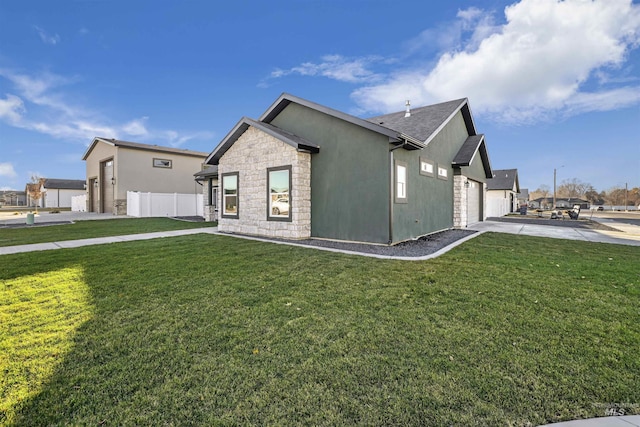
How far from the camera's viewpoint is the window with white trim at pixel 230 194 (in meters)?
11.1

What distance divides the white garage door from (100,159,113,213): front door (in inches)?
1004

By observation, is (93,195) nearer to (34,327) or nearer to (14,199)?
(34,327)

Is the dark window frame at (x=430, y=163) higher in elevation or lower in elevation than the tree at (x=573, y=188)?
lower

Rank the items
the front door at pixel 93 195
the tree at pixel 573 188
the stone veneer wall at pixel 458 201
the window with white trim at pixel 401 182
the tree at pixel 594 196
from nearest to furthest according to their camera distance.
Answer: the window with white trim at pixel 401 182
the stone veneer wall at pixel 458 201
the front door at pixel 93 195
the tree at pixel 594 196
the tree at pixel 573 188

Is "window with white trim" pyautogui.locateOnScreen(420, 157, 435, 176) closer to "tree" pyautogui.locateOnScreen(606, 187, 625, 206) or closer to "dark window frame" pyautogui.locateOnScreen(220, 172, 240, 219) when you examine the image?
"dark window frame" pyautogui.locateOnScreen(220, 172, 240, 219)

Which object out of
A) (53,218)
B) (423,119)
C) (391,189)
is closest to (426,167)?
(423,119)

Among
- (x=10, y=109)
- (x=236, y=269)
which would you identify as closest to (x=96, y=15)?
(x=236, y=269)

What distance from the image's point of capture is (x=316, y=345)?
2826mm

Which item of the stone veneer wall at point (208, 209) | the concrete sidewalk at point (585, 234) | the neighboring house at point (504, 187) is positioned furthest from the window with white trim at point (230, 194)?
the neighboring house at point (504, 187)

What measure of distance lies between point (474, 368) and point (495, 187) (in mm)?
36884

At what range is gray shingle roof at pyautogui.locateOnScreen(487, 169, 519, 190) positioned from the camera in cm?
3282

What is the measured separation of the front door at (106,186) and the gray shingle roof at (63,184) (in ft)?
97.1

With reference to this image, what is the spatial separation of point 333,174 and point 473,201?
34.4 ft

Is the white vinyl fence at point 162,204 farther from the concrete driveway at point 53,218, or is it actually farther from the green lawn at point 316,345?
→ the green lawn at point 316,345
